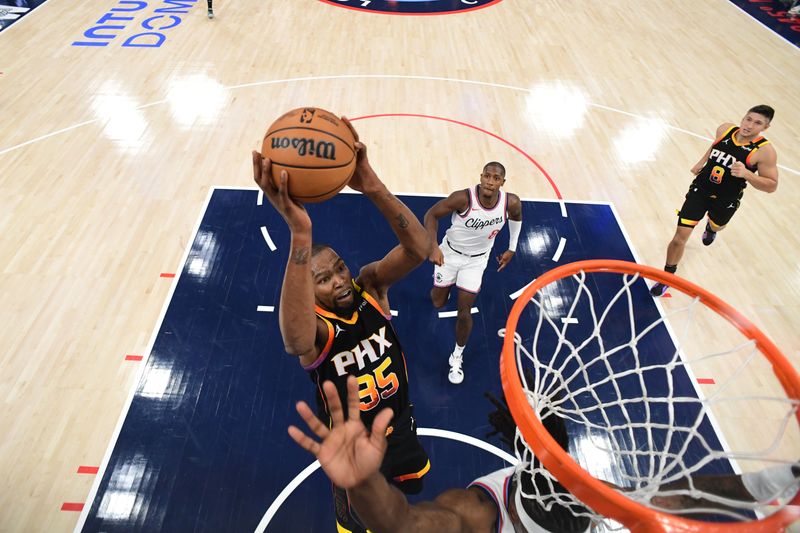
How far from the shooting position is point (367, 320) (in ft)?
8.74

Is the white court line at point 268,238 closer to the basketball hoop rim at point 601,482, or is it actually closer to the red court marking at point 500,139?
the red court marking at point 500,139

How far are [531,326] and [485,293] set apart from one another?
0.55 meters

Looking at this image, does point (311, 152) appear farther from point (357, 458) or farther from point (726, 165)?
point (726, 165)

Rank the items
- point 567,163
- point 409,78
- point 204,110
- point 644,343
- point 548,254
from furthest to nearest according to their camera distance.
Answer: point 409,78 → point 204,110 → point 567,163 → point 548,254 → point 644,343

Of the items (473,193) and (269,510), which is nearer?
(269,510)

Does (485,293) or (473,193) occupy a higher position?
(473,193)

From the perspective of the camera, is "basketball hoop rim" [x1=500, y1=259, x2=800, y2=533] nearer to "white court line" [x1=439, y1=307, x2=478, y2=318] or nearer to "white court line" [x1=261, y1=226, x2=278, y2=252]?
"white court line" [x1=439, y1=307, x2=478, y2=318]

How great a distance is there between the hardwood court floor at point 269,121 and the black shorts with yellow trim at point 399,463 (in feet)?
6.33

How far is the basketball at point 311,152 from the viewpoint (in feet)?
7.11

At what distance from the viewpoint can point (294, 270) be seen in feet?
6.61

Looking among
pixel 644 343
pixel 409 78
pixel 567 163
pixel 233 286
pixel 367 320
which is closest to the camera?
pixel 367 320

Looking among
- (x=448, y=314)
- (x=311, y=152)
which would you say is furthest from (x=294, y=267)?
(x=448, y=314)

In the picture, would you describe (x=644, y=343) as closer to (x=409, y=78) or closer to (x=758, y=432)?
(x=758, y=432)

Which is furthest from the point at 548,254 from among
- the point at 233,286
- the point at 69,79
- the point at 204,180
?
the point at 69,79
